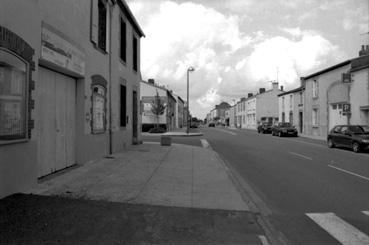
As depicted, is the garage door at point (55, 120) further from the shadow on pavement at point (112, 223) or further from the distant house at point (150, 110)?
the distant house at point (150, 110)

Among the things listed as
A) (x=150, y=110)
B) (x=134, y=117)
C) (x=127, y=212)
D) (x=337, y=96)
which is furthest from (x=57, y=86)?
(x=150, y=110)

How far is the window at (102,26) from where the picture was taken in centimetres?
1357

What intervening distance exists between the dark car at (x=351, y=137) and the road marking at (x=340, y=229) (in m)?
14.5

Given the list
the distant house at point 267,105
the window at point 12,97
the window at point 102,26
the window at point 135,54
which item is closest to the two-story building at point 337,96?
the window at point 135,54

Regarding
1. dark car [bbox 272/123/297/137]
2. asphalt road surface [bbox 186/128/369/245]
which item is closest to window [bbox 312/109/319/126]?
dark car [bbox 272/123/297/137]

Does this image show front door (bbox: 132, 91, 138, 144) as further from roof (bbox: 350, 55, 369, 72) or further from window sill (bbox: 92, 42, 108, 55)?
roof (bbox: 350, 55, 369, 72)

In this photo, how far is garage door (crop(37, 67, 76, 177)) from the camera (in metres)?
8.70

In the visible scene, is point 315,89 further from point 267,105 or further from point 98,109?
point 267,105

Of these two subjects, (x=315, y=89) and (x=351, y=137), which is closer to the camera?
(x=351, y=137)

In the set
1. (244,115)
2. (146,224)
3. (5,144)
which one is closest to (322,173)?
(146,224)

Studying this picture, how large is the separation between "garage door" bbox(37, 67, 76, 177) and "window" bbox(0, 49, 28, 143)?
2.83ft

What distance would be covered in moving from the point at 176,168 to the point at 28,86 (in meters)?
5.88

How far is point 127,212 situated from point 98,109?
721cm

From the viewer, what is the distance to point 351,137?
66.6ft
